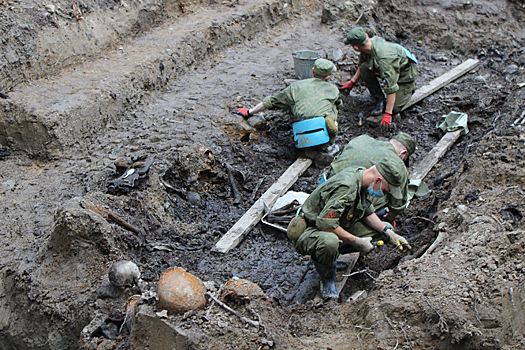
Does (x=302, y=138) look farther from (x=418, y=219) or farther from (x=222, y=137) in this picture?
(x=418, y=219)

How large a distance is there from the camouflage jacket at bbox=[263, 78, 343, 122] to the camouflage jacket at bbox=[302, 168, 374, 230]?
1956 mm

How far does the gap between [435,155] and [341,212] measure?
2.82 metres

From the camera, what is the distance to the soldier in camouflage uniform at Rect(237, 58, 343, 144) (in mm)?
5355

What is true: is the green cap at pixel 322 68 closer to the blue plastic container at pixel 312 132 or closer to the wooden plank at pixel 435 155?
the blue plastic container at pixel 312 132

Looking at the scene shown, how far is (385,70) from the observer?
5.86 m

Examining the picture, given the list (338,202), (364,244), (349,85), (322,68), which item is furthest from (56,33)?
(364,244)

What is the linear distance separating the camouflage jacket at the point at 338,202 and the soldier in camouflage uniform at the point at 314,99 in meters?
1.93

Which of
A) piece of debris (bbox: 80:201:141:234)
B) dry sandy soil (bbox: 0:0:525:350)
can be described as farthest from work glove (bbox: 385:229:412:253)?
piece of debris (bbox: 80:201:141:234)

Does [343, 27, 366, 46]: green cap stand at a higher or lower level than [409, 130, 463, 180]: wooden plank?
higher

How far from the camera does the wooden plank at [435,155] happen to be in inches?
203

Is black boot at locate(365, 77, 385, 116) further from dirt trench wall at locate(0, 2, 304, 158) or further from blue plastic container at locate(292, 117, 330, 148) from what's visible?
dirt trench wall at locate(0, 2, 304, 158)

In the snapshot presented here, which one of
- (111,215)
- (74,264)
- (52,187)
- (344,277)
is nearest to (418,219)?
(344,277)

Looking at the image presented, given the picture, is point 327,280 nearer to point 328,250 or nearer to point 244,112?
point 328,250

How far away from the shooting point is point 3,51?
5.17m
